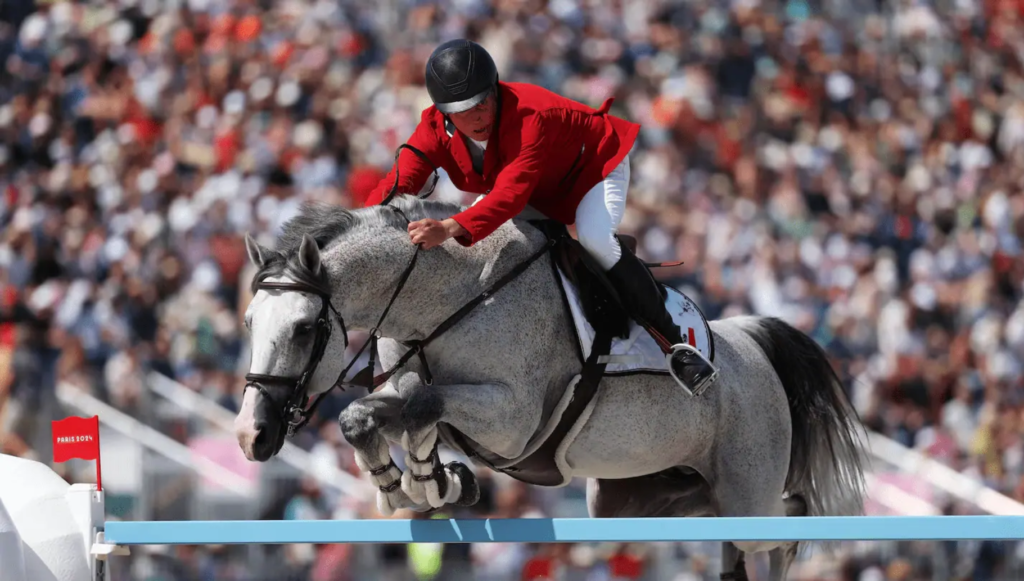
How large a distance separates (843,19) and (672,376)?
9.07 metres

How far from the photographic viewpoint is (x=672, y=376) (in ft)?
15.8

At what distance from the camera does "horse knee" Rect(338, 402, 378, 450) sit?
409 cm

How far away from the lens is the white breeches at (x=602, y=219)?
15.2 ft

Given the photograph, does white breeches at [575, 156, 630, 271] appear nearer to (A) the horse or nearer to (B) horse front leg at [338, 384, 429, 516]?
(A) the horse

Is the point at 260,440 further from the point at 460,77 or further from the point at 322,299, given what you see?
the point at 460,77

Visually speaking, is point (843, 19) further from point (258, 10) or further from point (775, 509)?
point (775, 509)

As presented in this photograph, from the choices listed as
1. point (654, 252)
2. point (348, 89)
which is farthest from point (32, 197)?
point (654, 252)

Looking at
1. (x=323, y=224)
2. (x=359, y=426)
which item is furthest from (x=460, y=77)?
(x=359, y=426)

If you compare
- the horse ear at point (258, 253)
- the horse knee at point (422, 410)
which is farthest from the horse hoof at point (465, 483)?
the horse ear at point (258, 253)

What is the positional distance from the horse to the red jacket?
0.19 meters

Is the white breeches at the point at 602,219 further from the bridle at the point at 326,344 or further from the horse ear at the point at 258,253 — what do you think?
the horse ear at the point at 258,253

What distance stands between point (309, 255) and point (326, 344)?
0.28 meters

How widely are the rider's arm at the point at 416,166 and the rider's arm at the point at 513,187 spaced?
40 cm

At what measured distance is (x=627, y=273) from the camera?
470 cm
